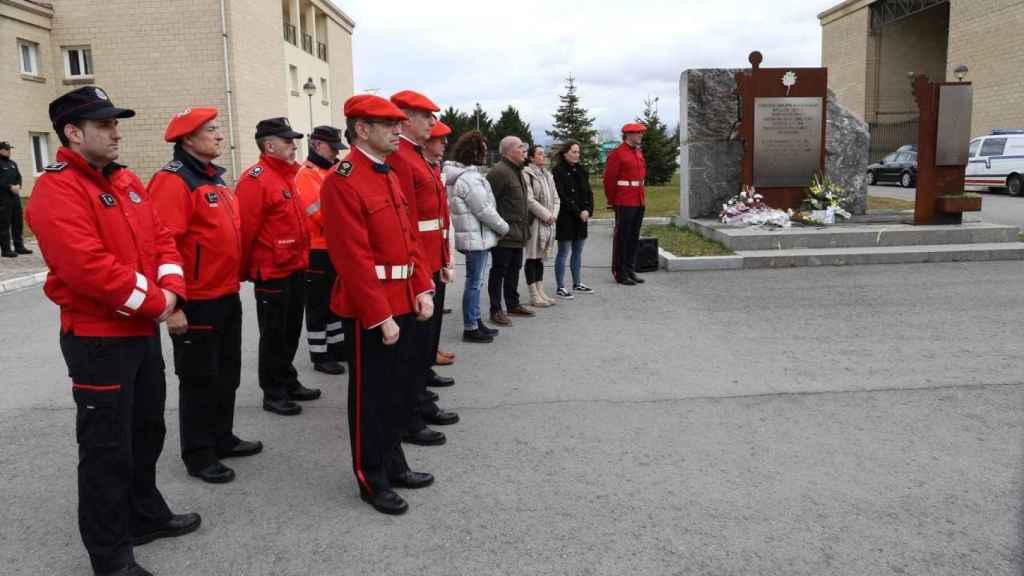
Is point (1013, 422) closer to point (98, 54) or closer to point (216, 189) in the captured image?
point (216, 189)

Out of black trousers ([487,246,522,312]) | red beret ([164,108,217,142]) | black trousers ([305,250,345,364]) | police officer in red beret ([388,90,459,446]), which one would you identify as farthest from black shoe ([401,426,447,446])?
black trousers ([487,246,522,312])

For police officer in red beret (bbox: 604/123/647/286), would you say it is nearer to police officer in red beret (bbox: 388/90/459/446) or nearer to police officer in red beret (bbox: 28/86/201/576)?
police officer in red beret (bbox: 388/90/459/446)

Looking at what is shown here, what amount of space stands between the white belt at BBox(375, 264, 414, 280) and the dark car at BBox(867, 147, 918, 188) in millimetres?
28105

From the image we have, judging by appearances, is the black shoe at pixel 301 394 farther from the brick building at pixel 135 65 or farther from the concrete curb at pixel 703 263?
the brick building at pixel 135 65

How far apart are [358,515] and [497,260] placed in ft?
14.3

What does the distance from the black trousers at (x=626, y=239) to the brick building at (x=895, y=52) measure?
1191 inches

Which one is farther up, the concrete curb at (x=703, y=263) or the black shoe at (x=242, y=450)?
the concrete curb at (x=703, y=263)

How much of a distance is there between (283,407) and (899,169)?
29389 millimetres

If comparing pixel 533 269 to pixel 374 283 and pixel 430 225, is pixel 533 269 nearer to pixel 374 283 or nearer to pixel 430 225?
pixel 430 225

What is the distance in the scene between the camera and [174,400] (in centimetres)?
566

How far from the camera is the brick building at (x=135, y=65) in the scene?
26.2 meters

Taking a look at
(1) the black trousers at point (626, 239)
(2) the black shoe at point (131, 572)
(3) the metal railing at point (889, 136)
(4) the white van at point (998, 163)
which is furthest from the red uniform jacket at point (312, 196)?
(3) the metal railing at point (889, 136)

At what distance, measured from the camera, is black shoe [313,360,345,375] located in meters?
6.36

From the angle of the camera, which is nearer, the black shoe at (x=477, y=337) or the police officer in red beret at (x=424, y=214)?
the police officer in red beret at (x=424, y=214)
